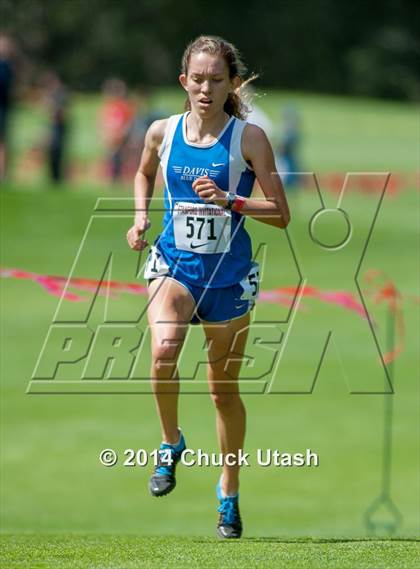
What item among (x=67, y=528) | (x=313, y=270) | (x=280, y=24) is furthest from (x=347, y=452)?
(x=280, y=24)

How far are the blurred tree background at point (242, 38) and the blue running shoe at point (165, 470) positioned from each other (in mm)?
51972

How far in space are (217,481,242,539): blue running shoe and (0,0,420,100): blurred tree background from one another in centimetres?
5196

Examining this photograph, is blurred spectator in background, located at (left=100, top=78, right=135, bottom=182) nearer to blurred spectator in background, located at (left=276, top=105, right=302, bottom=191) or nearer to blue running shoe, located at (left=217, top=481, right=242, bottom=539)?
blurred spectator in background, located at (left=276, top=105, right=302, bottom=191)

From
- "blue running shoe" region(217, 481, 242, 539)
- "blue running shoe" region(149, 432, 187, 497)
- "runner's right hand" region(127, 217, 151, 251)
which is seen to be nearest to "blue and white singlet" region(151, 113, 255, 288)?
"runner's right hand" region(127, 217, 151, 251)

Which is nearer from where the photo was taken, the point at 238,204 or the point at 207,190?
the point at 207,190

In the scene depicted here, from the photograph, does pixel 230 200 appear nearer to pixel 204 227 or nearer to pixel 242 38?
pixel 204 227

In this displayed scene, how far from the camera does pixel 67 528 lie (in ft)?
41.3

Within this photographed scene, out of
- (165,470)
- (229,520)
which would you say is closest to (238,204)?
(165,470)

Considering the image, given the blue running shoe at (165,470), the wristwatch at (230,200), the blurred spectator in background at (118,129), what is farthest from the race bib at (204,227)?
the blurred spectator in background at (118,129)

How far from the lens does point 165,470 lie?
25.4 ft

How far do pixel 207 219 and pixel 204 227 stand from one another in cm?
5

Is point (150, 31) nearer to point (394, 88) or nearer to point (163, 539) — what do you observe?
point (394, 88)

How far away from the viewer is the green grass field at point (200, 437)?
24.6ft

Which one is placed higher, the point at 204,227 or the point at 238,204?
the point at 238,204
